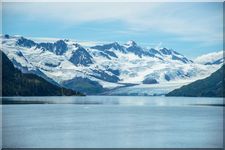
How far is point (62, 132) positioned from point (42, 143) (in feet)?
16.7

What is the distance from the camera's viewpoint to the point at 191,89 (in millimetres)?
154000

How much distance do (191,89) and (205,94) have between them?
10564 mm

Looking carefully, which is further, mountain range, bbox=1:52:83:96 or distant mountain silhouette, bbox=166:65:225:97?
distant mountain silhouette, bbox=166:65:225:97

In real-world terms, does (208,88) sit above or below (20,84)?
below

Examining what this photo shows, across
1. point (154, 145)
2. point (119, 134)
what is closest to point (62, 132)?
point (119, 134)

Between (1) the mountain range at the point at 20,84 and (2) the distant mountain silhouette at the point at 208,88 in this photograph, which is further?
(2) the distant mountain silhouette at the point at 208,88

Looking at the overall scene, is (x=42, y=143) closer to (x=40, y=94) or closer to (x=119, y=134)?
(x=119, y=134)

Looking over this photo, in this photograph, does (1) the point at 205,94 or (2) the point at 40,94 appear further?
(1) the point at 205,94

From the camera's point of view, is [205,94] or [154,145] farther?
[205,94]

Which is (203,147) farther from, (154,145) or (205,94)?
(205,94)

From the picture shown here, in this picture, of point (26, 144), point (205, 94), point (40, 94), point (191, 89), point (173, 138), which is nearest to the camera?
point (26, 144)

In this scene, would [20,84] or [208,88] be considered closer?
[20,84]

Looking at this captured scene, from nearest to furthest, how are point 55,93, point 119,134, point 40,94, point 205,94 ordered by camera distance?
point 119,134
point 40,94
point 55,93
point 205,94

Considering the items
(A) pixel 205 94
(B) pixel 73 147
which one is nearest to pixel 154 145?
(B) pixel 73 147
